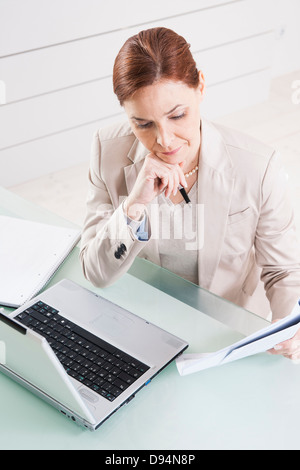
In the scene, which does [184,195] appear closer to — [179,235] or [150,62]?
[179,235]

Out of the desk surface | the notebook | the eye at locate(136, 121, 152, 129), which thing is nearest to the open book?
the desk surface

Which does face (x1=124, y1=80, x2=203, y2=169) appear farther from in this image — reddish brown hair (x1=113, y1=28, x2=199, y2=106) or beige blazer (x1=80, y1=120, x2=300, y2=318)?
beige blazer (x1=80, y1=120, x2=300, y2=318)

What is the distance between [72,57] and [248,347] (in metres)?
2.57

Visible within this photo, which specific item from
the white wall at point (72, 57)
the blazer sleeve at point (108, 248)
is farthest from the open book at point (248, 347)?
the white wall at point (72, 57)

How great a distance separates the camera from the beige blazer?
147cm

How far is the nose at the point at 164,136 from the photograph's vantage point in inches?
53.4

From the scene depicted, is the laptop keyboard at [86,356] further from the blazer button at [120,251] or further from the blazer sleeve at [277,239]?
the blazer sleeve at [277,239]

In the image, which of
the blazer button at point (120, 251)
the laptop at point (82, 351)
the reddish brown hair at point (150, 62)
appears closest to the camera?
the laptop at point (82, 351)

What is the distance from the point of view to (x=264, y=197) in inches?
59.9

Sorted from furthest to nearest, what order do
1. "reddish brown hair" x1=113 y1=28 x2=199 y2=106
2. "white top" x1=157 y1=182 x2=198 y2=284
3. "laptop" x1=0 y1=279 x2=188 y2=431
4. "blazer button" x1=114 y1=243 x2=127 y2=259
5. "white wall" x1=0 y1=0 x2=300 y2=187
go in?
"white wall" x1=0 y1=0 x2=300 y2=187, "white top" x1=157 y1=182 x2=198 y2=284, "blazer button" x1=114 y1=243 x2=127 y2=259, "reddish brown hair" x1=113 y1=28 x2=199 y2=106, "laptop" x1=0 y1=279 x2=188 y2=431

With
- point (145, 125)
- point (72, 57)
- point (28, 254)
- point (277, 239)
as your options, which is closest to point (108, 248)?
point (28, 254)

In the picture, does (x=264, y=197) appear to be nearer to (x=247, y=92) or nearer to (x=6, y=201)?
(x=6, y=201)

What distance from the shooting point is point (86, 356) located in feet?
3.97

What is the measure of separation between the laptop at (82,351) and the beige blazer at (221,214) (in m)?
0.11
